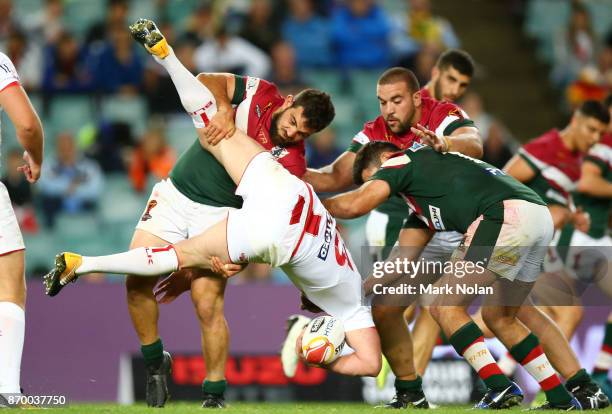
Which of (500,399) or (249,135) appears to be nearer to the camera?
(500,399)

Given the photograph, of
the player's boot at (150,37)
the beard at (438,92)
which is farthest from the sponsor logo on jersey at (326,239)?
the beard at (438,92)

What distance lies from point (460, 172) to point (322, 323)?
4.50 ft

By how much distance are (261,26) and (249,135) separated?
6.88 metres

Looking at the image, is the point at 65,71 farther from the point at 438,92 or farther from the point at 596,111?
the point at 596,111

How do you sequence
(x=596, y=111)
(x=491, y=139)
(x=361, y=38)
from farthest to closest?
(x=361, y=38) < (x=491, y=139) < (x=596, y=111)

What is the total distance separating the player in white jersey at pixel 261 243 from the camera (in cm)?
716

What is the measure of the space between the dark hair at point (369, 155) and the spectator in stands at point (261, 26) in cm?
660

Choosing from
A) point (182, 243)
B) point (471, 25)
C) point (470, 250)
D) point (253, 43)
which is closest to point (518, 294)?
point (470, 250)

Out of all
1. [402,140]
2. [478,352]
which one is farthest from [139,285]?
[478,352]

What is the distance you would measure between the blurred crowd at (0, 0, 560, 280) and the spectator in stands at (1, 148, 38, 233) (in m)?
0.02

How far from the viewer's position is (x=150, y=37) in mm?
7219

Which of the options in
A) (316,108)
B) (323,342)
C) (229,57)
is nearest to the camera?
(323,342)

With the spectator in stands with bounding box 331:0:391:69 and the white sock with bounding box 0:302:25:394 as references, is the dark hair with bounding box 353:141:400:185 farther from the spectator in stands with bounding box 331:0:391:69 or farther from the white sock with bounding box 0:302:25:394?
the spectator in stands with bounding box 331:0:391:69

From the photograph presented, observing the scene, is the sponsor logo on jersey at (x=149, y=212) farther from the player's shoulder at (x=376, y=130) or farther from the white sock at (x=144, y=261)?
the player's shoulder at (x=376, y=130)
